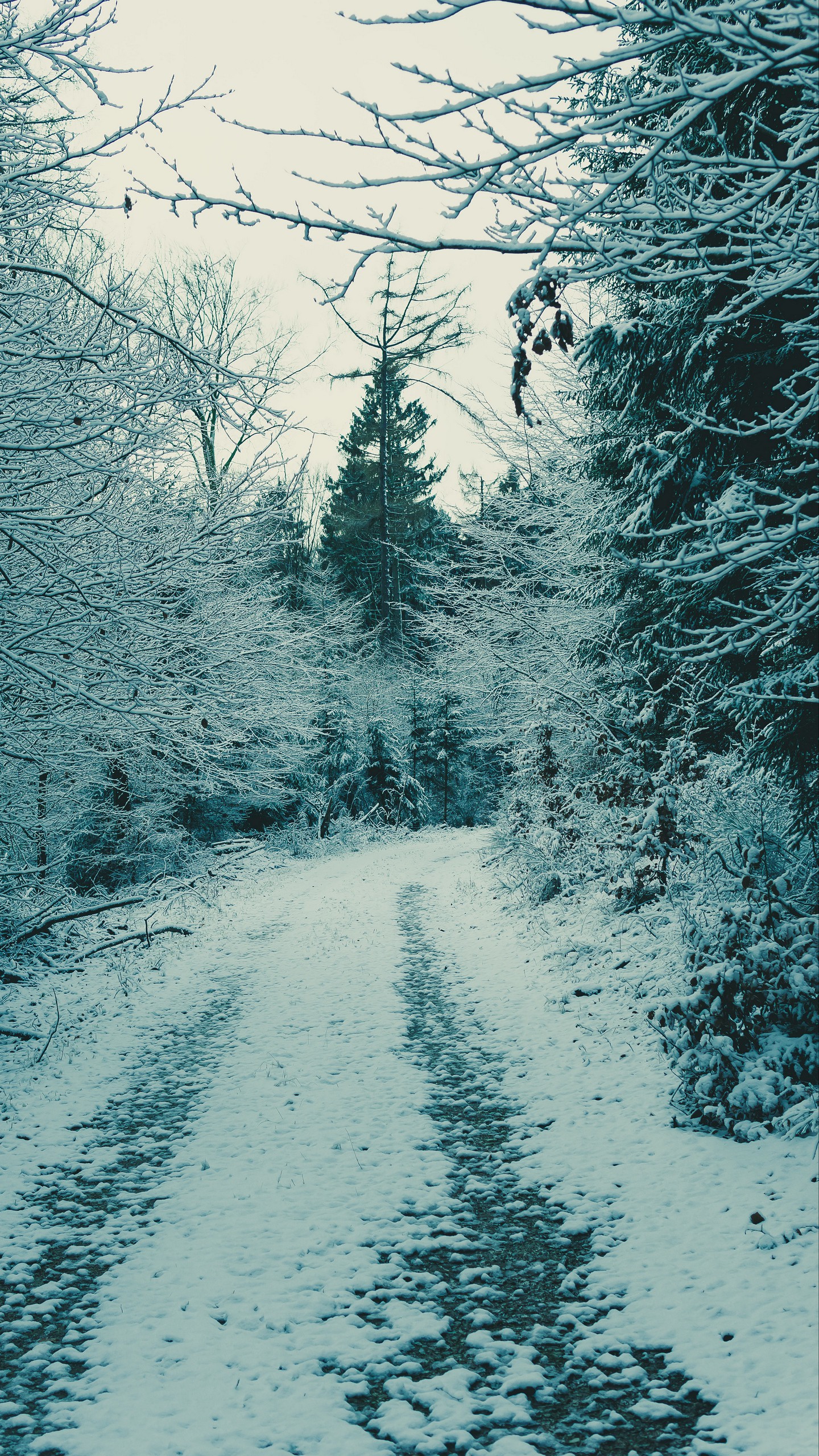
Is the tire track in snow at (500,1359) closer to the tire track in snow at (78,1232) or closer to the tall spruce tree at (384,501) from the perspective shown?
the tire track in snow at (78,1232)

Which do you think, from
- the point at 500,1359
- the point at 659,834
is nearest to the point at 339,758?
the point at 659,834

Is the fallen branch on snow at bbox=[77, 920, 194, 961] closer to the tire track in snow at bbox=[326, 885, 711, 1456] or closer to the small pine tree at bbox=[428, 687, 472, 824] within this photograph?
the tire track in snow at bbox=[326, 885, 711, 1456]

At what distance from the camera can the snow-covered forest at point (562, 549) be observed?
336 cm

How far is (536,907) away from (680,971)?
203 inches

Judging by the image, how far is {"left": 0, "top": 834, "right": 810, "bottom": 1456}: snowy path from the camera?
314 centimetres

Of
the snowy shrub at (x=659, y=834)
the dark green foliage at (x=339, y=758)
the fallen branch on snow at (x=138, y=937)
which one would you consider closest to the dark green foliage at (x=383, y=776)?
the dark green foliage at (x=339, y=758)

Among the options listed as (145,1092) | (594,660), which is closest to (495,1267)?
(145,1092)

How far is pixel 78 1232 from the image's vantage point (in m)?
4.66

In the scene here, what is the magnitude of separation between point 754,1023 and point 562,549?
12.0 metres

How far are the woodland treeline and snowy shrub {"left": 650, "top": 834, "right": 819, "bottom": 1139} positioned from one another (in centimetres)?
2

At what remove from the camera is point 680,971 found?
739 centimetres

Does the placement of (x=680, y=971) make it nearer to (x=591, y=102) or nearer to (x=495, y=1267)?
(x=495, y=1267)

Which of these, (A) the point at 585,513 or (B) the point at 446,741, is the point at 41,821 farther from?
(B) the point at 446,741

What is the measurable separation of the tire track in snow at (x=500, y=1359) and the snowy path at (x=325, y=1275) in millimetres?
10
